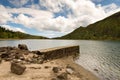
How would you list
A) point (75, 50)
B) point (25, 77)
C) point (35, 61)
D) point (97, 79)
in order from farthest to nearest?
1. point (75, 50)
2. point (35, 61)
3. point (97, 79)
4. point (25, 77)

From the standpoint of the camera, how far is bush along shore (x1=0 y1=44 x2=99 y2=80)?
19.5 meters

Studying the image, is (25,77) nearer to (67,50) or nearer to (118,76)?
(118,76)

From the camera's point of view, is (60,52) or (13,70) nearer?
(13,70)

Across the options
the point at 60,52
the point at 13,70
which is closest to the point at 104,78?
the point at 13,70

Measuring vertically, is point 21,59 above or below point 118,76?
above

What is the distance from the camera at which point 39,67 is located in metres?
24.7

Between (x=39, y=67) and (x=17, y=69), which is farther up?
(x=17, y=69)

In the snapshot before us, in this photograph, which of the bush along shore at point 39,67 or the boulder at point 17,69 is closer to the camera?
the bush along shore at point 39,67

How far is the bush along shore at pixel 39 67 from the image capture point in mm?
19516

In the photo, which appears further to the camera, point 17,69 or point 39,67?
point 39,67

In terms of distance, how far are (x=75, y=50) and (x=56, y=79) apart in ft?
149

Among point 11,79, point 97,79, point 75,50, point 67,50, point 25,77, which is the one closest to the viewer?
point 11,79

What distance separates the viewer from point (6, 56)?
1318 inches

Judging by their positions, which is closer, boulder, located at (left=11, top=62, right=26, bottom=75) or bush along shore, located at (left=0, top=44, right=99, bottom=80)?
bush along shore, located at (left=0, top=44, right=99, bottom=80)
